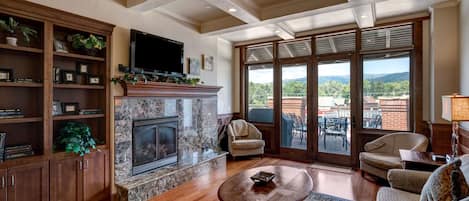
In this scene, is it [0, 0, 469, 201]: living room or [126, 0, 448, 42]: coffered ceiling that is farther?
[126, 0, 448, 42]: coffered ceiling

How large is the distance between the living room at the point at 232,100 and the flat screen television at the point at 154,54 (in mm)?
20

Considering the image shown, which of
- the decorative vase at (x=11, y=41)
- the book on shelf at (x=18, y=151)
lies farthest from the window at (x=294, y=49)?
the book on shelf at (x=18, y=151)

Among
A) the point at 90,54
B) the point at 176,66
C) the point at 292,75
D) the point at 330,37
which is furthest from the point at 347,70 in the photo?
the point at 90,54

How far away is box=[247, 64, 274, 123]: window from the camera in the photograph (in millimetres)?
5852

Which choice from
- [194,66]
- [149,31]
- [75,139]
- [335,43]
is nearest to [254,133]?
[194,66]

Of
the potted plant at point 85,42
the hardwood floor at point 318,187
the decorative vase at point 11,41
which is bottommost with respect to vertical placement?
the hardwood floor at point 318,187

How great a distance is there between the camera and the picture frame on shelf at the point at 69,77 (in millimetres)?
2973

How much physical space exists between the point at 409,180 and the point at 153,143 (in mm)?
3343

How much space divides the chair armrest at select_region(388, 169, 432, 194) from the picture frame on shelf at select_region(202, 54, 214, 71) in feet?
11.9

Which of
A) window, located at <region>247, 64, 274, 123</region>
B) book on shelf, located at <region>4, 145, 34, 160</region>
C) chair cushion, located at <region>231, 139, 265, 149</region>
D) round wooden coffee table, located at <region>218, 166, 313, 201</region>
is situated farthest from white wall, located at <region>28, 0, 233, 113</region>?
round wooden coffee table, located at <region>218, 166, 313, 201</region>

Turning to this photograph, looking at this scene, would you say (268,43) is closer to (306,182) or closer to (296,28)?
(296,28)

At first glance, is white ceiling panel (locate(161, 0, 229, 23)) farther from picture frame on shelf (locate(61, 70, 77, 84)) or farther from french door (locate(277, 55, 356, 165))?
french door (locate(277, 55, 356, 165))

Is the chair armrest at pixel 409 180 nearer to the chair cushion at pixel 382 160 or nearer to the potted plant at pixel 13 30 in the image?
the chair cushion at pixel 382 160

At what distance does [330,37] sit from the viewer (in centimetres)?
503
